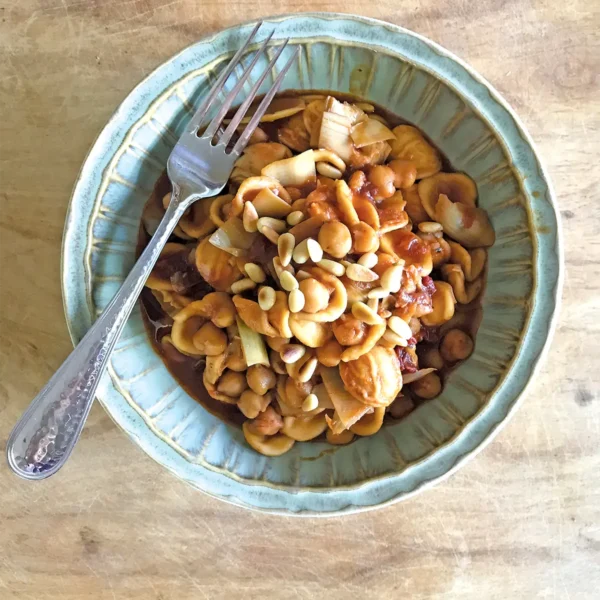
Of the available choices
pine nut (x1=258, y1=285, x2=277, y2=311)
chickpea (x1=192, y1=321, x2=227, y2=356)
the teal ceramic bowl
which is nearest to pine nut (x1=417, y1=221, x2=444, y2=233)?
the teal ceramic bowl

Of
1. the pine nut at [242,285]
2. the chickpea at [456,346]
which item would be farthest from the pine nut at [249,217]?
the chickpea at [456,346]

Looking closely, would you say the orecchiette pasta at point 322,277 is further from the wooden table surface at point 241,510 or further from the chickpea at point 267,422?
the wooden table surface at point 241,510

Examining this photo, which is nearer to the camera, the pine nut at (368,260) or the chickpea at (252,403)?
the pine nut at (368,260)

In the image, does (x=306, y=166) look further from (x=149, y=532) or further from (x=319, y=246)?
(x=149, y=532)

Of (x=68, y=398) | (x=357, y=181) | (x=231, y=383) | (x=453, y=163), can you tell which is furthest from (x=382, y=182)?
(x=68, y=398)

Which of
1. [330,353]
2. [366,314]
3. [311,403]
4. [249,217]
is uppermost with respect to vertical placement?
[249,217]

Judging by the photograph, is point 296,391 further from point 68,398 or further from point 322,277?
point 68,398
